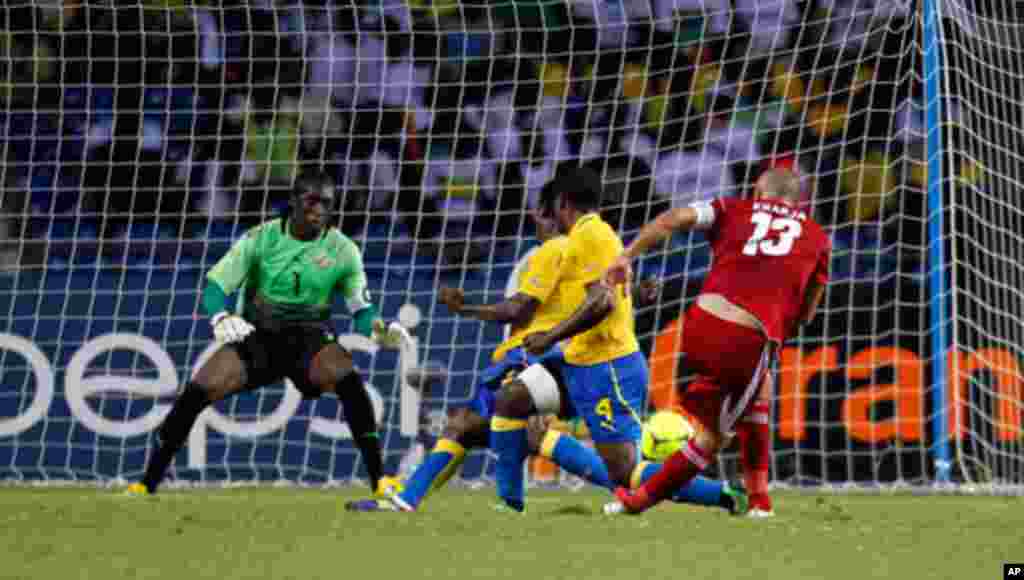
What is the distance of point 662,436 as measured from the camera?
9031mm

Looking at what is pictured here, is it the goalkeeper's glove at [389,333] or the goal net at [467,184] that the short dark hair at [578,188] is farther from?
the goal net at [467,184]

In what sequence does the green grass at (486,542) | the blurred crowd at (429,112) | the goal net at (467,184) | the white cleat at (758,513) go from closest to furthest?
the green grass at (486,542) → the white cleat at (758,513) → the goal net at (467,184) → the blurred crowd at (429,112)

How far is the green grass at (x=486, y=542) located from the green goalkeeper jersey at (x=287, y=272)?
1.07 metres

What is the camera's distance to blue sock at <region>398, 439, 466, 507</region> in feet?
26.1

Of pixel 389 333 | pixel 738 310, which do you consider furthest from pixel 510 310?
pixel 389 333

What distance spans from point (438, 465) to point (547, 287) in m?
0.87

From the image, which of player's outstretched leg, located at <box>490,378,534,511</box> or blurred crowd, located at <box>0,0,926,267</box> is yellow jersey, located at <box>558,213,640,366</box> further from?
blurred crowd, located at <box>0,0,926,267</box>

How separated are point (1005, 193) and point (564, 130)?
3175mm

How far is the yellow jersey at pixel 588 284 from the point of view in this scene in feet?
26.2

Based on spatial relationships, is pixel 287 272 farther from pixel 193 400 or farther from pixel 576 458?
pixel 576 458

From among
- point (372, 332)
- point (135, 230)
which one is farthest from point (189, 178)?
point (372, 332)

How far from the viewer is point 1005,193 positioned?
12.4 m

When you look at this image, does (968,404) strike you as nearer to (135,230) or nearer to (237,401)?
(237,401)

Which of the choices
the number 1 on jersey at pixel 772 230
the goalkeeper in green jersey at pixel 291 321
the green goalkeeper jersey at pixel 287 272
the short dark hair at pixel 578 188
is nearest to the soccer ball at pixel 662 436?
the short dark hair at pixel 578 188
